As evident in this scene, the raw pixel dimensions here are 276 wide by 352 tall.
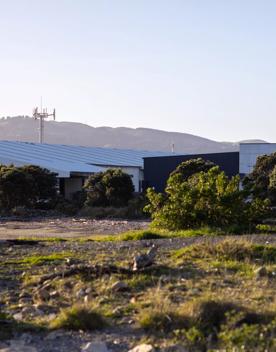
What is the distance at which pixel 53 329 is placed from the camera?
357 inches

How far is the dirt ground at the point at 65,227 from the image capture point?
33.7m

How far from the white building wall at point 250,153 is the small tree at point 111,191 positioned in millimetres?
20153

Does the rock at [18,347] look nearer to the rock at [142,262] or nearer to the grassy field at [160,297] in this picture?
the grassy field at [160,297]

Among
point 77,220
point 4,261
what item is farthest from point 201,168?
point 4,261

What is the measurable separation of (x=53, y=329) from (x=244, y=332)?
2.45 m

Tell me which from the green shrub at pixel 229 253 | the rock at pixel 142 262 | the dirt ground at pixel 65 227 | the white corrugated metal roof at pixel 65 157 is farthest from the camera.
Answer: the white corrugated metal roof at pixel 65 157

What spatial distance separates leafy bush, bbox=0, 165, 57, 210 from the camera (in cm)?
5078

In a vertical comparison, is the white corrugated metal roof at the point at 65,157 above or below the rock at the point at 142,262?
above

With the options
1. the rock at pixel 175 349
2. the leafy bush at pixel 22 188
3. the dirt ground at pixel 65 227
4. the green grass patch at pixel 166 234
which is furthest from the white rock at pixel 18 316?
the leafy bush at pixel 22 188

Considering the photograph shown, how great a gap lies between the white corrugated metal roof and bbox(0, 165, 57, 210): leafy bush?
12630mm

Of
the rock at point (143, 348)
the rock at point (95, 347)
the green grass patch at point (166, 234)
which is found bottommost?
the green grass patch at point (166, 234)

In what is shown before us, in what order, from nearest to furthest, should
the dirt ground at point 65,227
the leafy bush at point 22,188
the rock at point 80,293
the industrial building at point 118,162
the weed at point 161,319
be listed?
the weed at point 161,319, the rock at point 80,293, the dirt ground at point 65,227, the leafy bush at point 22,188, the industrial building at point 118,162

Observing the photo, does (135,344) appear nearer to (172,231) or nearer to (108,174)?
(172,231)

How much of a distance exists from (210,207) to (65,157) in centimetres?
5299
